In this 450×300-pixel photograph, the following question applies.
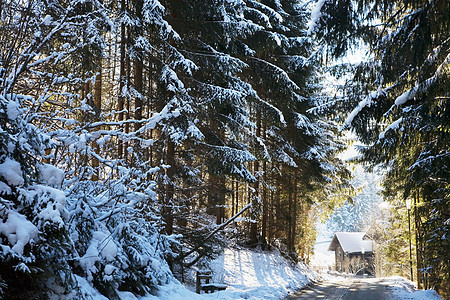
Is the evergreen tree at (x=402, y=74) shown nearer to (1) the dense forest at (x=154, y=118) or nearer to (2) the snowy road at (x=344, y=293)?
(1) the dense forest at (x=154, y=118)

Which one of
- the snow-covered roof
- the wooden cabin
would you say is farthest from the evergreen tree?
the snow-covered roof

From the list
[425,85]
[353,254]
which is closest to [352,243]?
[353,254]

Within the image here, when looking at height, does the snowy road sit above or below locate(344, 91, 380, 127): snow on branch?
below

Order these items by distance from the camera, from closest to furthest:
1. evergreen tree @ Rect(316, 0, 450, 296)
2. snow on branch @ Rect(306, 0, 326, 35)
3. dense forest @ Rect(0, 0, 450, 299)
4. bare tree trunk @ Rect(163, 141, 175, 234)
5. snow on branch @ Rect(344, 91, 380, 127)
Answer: dense forest @ Rect(0, 0, 450, 299), evergreen tree @ Rect(316, 0, 450, 296), snow on branch @ Rect(306, 0, 326, 35), snow on branch @ Rect(344, 91, 380, 127), bare tree trunk @ Rect(163, 141, 175, 234)

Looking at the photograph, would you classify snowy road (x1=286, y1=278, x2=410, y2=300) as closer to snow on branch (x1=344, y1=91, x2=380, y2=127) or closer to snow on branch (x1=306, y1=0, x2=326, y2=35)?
snow on branch (x1=344, y1=91, x2=380, y2=127)

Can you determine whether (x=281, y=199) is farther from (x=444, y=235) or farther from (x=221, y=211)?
(x=444, y=235)

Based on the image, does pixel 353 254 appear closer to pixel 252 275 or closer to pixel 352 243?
pixel 352 243

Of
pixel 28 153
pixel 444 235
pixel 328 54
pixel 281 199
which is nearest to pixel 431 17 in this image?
pixel 328 54

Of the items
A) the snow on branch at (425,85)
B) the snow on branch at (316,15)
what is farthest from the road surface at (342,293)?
the snow on branch at (316,15)

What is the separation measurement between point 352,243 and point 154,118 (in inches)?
2362

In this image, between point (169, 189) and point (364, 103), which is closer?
point (364, 103)

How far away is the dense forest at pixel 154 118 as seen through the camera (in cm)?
386

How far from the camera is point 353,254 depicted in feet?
190

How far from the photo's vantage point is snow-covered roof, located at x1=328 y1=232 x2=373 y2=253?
57.5m
